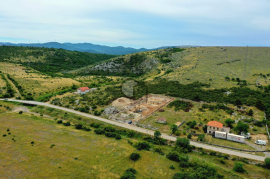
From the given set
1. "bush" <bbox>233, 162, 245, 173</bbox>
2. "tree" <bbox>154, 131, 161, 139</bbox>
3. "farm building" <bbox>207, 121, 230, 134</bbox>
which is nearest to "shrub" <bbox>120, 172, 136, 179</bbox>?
"tree" <bbox>154, 131, 161, 139</bbox>

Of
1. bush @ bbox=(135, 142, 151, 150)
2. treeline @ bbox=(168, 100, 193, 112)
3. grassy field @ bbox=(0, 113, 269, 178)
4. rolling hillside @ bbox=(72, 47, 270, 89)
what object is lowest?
grassy field @ bbox=(0, 113, 269, 178)

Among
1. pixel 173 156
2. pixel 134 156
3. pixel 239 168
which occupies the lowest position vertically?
pixel 134 156

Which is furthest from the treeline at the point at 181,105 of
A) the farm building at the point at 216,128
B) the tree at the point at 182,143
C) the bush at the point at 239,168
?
the bush at the point at 239,168

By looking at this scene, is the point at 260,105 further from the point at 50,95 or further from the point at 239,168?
the point at 50,95

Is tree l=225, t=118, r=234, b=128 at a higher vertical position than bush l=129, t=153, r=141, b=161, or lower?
higher

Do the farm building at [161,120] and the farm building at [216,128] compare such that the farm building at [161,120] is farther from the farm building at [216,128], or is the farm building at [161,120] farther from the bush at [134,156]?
the bush at [134,156]

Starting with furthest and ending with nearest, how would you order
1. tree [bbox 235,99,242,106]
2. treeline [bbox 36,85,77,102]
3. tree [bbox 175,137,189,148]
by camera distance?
treeline [bbox 36,85,77,102] < tree [bbox 235,99,242,106] < tree [bbox 175,137,189,148]

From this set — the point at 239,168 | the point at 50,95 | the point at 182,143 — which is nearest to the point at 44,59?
the point at 50,95

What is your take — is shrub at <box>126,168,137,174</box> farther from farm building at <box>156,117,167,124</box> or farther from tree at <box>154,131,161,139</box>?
farm building at <box>156,117,167,124</box>
